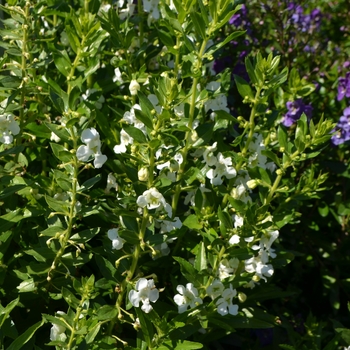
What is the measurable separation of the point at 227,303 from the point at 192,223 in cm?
28

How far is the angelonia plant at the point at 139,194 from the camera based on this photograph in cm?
157

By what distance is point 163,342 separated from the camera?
1598mm

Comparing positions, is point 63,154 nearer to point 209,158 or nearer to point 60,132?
point 60,132

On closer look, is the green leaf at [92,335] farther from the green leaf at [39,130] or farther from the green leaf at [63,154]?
the green leaf at [39,130]

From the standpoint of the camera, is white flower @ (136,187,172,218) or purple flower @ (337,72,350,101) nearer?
white flower @ (136,187,172,218)

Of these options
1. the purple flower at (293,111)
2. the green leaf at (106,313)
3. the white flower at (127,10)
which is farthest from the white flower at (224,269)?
the white flower at (127,10)

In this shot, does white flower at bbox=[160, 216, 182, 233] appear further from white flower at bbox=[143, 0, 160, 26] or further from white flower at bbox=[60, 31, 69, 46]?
white flower at bbox=[60, 31, 69, 46]

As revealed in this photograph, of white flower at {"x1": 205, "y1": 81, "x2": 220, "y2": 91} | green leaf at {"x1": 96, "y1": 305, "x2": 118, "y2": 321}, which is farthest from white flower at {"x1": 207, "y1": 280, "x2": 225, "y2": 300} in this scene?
white flower at {"x1": 205, "y1": 81, "x2": 220, "y2": 91}

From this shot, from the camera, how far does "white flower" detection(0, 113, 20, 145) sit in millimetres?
1677

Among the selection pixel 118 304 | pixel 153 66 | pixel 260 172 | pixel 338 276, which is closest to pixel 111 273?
pixel 118 304

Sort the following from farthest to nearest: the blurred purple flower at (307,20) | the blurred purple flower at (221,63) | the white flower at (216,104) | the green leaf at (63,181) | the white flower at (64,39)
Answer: the blurred purple flower at (307,20)
the blurred purple flower at (221,63)
the white flower at (64,39)
the white flower at (216,104)
the green leaf at (63,181)

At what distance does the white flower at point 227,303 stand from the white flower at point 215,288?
0.05 feet

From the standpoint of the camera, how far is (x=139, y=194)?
5.19 ft

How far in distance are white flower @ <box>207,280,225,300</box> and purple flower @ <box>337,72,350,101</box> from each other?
4.82ft
